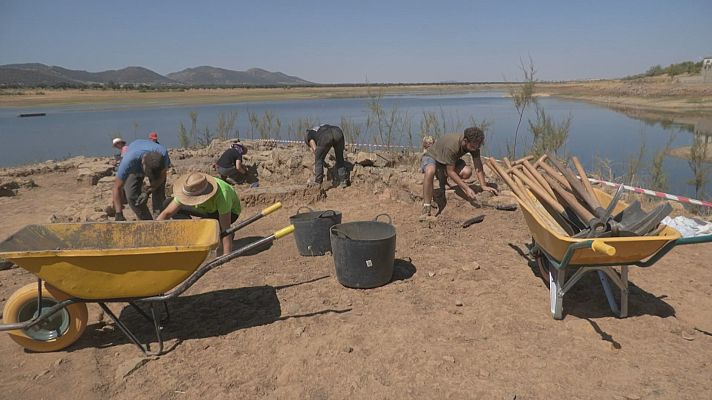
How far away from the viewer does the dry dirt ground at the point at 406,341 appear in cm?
256

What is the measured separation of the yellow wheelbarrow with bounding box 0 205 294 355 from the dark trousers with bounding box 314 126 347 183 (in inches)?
147

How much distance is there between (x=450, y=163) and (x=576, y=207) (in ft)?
6.81

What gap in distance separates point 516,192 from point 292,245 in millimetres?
2650

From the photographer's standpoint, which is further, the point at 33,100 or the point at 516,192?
the point at 33,100

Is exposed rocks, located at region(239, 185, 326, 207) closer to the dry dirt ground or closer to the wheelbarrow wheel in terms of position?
the dry dirt ground

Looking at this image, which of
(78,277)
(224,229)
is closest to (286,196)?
(224,229)

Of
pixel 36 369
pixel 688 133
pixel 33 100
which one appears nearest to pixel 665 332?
pixel 36 369

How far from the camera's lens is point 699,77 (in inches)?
1257

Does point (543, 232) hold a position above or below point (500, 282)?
above

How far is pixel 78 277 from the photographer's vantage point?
109 inches

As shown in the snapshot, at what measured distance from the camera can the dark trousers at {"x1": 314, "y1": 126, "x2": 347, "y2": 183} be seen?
691cm

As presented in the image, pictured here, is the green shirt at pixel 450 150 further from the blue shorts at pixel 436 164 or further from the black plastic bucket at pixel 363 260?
the black plastic bucket at pixel 363 260

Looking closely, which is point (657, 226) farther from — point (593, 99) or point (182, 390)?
point (593, 99)

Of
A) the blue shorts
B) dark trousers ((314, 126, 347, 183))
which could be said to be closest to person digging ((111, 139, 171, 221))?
dark trousers ((314, 126, 347, 183))
